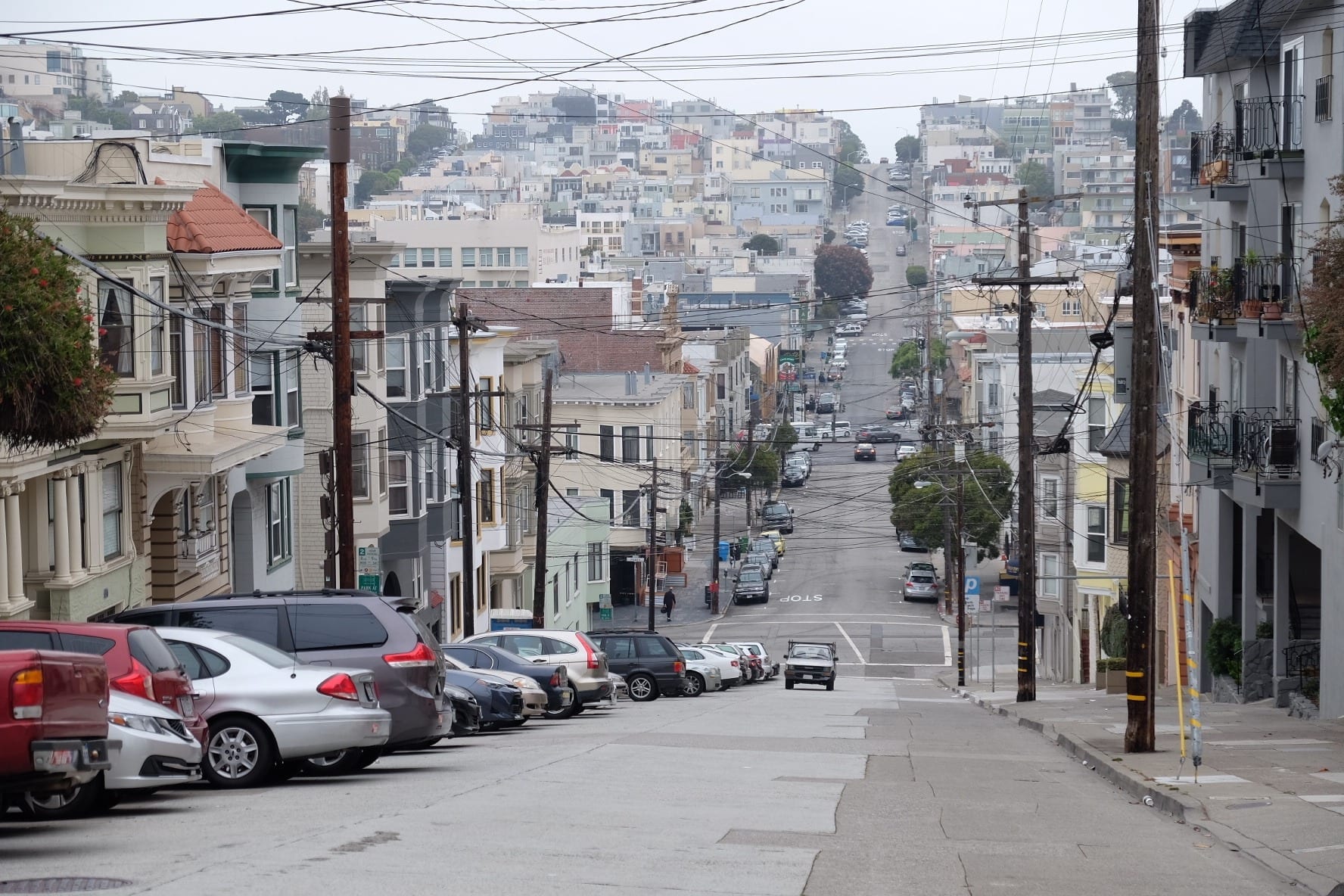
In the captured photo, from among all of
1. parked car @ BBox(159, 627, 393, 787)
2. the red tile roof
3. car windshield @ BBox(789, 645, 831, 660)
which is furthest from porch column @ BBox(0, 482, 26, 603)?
car windshield @ BBox(789, 645, 831, 660)

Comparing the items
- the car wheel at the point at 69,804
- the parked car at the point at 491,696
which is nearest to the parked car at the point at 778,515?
the parked car at the point at 491,696

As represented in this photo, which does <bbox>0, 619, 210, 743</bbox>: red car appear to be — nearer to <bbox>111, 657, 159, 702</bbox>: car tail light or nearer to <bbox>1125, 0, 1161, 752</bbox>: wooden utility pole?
<bbox>111, 657, 159, 702</bbox>: car tail light

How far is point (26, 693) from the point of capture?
1086cm

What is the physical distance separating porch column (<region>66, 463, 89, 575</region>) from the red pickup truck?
601 inches

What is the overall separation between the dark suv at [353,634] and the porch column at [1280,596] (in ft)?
60.4

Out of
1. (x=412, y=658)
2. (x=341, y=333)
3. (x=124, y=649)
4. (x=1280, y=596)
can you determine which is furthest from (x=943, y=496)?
(x=124, y=649)

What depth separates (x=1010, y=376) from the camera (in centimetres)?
8531

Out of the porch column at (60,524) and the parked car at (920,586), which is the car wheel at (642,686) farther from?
the parked car at (920,586)

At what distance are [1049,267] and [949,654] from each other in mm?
47734

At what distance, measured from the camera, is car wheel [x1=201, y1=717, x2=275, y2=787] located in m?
15.4

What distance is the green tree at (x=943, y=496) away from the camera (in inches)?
3179

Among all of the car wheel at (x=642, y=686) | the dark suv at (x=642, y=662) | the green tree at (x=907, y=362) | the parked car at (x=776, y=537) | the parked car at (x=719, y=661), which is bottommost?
the parked car at (x=776, y=537)

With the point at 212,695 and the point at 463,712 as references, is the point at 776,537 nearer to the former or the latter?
the point at 463,712

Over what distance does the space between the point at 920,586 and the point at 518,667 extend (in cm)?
5500
